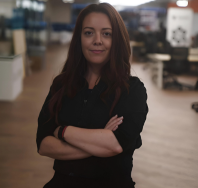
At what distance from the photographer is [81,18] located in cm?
141

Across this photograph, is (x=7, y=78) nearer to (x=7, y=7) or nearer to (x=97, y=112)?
(x=7, y=7)

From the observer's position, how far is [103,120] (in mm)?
1407

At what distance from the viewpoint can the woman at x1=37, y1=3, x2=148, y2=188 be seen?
136 cm

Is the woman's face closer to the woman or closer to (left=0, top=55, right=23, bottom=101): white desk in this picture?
the woman

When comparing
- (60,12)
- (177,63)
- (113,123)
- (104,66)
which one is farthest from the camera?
(60,12)

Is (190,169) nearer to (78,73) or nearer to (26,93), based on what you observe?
(78,73)

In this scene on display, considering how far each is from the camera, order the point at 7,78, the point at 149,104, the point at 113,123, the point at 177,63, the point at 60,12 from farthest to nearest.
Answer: the point at 60,12 < the point at 177,63 < the point at 149,104 < the point at 7,78 < the point at 113,123

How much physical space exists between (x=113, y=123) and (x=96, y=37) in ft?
1.38

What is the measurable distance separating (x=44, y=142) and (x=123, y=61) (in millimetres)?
588

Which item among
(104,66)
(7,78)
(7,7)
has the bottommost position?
(7,78)

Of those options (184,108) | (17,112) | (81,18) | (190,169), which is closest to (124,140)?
(81,18)

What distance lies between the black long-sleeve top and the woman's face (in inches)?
5.3

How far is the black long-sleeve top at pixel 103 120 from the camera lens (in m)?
1.37

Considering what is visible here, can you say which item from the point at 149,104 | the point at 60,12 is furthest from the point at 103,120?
the point at 60,12
